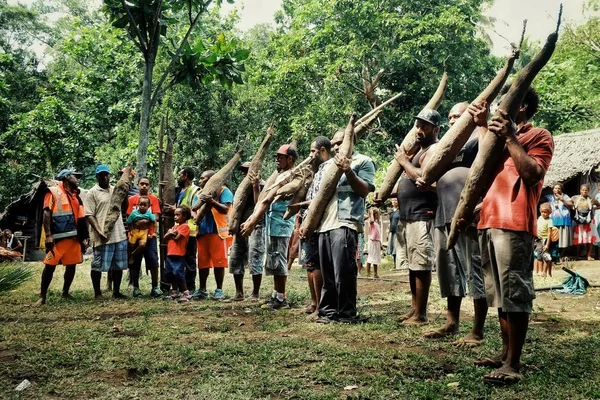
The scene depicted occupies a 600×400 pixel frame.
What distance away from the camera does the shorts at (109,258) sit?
7.88 metres

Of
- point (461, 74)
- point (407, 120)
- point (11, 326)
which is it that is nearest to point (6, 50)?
point (407, 120)

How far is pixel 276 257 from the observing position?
6.97 meters

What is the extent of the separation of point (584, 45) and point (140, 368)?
969 inches

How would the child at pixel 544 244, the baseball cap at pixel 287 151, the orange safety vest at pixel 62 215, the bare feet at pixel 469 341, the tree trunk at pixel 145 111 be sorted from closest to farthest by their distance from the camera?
the bare feet at pixel 469 341, the baseball cap at pixel 287 151, the orange safety vest at pixel 62 215, the tree trunk at pixel 145 111, the child at pixel 544 244

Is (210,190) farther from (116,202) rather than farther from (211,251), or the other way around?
(116,202)

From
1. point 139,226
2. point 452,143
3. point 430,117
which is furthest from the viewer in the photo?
point 139,226

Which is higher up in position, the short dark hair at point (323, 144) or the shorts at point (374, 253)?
the short dark hair at point (323, 144)

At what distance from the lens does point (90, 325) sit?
5.71 meters

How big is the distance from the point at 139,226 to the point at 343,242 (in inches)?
155

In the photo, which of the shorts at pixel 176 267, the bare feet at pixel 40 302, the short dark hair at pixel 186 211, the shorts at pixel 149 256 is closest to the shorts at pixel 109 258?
the shorts at pixel 149 256

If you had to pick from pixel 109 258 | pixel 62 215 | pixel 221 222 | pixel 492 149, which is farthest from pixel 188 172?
pixel 492 149

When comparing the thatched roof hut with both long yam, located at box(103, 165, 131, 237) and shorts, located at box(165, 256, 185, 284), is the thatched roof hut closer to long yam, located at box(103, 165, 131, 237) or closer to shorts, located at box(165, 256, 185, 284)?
shorts, located at box(165, 256, 185, 284)

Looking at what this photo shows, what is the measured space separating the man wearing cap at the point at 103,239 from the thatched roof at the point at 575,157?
1332 centimetres

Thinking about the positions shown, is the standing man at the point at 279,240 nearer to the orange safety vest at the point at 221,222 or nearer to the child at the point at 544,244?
the orange safety vest at the point at 221,222
